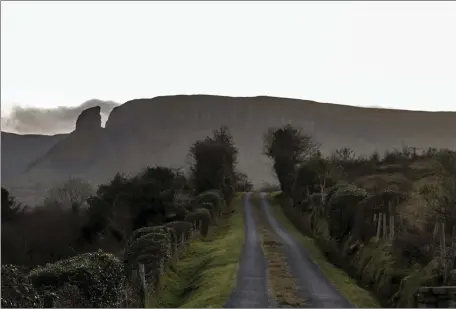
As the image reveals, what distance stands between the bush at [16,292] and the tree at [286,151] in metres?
38.0

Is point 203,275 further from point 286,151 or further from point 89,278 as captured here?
point 286,151

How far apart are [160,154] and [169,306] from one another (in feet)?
79.1

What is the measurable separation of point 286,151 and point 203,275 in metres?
33.3

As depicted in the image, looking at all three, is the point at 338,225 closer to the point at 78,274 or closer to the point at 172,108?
the point at 172,108

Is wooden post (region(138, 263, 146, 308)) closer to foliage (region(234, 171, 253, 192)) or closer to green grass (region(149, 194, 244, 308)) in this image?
green grass (region(149, 194, 244, 308))

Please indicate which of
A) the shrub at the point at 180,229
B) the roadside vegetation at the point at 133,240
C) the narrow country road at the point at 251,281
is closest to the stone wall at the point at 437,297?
the narrow country road at the point at 251,281

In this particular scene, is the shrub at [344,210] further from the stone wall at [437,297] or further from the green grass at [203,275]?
the stone wall at [437,297]

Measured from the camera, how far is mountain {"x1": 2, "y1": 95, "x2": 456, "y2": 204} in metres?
26.9

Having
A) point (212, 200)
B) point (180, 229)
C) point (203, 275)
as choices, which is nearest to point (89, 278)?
point (203, 275)

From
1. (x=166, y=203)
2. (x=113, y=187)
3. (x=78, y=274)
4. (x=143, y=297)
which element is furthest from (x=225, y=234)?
(x=78, y=274)

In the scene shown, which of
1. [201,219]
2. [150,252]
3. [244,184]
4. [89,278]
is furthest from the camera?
[244,184]

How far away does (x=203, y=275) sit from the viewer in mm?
18031

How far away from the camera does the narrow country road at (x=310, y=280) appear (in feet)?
45.0

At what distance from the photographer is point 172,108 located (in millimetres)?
27312
